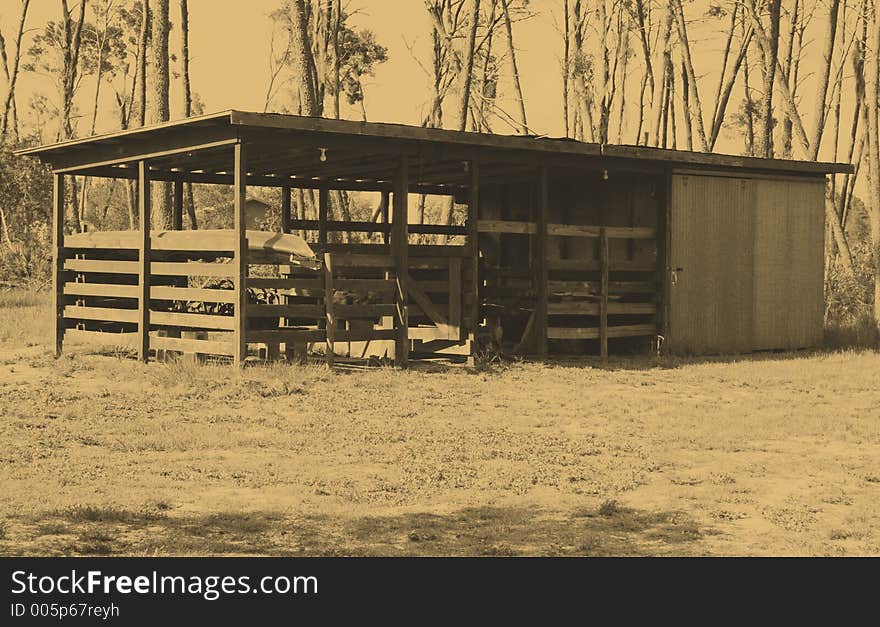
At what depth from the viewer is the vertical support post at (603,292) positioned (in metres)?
17.9

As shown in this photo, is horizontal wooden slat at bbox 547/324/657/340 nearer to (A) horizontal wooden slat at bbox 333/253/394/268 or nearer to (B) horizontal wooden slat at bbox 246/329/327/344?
(A) horizontal wooden slat at bbox 333/253/394/268

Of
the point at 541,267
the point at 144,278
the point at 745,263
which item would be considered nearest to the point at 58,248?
the point at 144,278

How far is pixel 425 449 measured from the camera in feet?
33.3

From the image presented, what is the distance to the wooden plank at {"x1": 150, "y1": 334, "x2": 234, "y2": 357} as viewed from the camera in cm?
1514

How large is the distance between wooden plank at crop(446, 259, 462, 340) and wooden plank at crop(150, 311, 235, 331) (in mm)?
3132

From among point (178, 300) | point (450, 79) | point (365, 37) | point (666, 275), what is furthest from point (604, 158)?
point (365, 37)

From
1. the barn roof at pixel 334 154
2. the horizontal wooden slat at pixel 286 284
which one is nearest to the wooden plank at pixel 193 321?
the horizontal wooden slat at pixel 286 284

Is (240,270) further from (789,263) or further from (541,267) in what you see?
(789,263)

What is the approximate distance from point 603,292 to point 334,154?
15.4ft

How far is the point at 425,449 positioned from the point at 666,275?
30.3 feet

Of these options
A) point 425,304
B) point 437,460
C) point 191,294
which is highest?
point 191,294

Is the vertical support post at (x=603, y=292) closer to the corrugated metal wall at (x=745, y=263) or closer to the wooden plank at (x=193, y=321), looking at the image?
the corrugated metal wall at (x=745, y=263)

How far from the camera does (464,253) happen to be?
54.8 feet
